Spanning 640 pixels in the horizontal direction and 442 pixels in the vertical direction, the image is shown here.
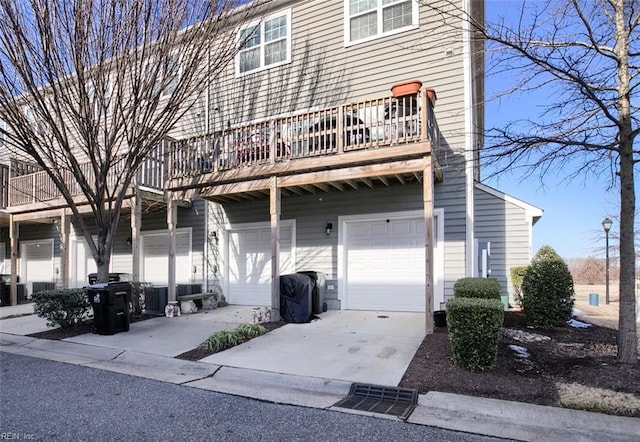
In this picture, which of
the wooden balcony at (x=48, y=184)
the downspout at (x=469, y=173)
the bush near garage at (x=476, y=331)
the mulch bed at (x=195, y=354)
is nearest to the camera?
the bush near garage at (x=476, y=331)

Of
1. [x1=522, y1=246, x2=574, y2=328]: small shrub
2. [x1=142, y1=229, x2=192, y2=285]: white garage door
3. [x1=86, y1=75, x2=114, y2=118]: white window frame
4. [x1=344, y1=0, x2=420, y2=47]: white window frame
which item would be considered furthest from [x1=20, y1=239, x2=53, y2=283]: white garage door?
[x1=522, y1=246, x2=574, y2=328]: small shrub

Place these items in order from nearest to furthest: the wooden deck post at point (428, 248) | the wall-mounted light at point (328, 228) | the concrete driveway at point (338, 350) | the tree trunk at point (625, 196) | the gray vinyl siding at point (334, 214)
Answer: the tree trunk at point (625, 196)
the concrete driveway at point (338, 350)
the wooden deck post at point (428, 248)
the gray vinyl siding at point (334, 214)
the wall-mounted light at point (328, 228)

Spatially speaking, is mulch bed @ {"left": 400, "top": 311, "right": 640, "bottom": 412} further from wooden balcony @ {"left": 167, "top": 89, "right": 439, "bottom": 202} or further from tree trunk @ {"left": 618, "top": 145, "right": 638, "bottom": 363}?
wooden balcony @ {"left": 167, "top": 89, "right": 439, "bottom": 202}

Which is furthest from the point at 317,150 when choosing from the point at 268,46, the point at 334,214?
the point at 268,46

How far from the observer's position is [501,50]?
474 centimetres

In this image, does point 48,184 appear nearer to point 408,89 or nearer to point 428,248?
point 408,89

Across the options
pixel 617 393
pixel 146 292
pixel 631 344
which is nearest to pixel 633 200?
pixel 631 344

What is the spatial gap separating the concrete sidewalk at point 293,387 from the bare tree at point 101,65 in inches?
73.7

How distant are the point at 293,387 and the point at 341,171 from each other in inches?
164

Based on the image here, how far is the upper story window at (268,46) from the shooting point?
1020 cm

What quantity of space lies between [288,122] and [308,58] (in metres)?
2.92

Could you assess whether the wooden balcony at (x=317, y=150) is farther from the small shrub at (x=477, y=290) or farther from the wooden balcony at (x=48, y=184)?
the small shrub at (x=477, y=290)

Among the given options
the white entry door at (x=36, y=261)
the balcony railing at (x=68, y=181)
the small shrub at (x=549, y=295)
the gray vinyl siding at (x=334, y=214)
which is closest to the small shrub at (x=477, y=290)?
the small shrub at (x=549, y=295)

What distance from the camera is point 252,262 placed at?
10328mm
